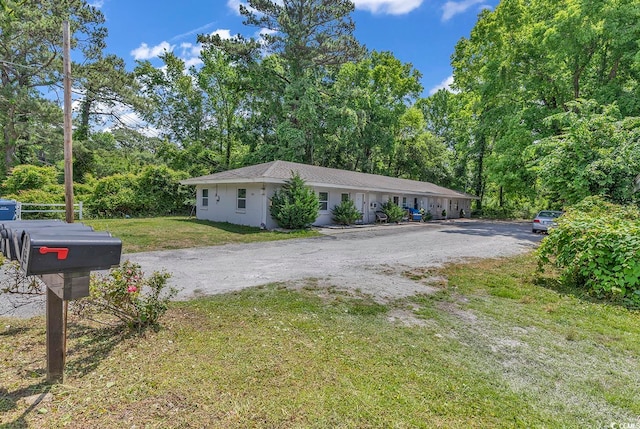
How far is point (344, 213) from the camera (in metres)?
19.4

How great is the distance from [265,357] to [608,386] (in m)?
3.45

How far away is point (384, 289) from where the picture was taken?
251 inches

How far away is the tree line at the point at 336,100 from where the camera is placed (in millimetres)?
18281

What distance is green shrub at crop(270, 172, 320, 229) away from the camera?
15609 millimetres

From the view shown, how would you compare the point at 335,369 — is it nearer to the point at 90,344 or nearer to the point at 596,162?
the point at 90,344

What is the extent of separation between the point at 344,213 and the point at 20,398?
1721cm

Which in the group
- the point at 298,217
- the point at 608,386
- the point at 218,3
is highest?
the point at 218,3

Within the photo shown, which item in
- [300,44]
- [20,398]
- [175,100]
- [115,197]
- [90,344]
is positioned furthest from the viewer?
[175,100]

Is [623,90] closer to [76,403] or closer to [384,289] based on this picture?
[384,289]

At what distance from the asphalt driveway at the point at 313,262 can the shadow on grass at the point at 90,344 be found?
1.31 m

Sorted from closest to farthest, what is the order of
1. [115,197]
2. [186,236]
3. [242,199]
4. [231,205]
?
[186,236]
[242,199]
[231,205]
[115,197]

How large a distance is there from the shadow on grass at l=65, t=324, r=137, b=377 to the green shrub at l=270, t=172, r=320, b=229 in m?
11.5

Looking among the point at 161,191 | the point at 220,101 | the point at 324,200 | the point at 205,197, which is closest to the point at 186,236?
the point at 205,197

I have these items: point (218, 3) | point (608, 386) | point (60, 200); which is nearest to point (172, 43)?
point (218, 3)
